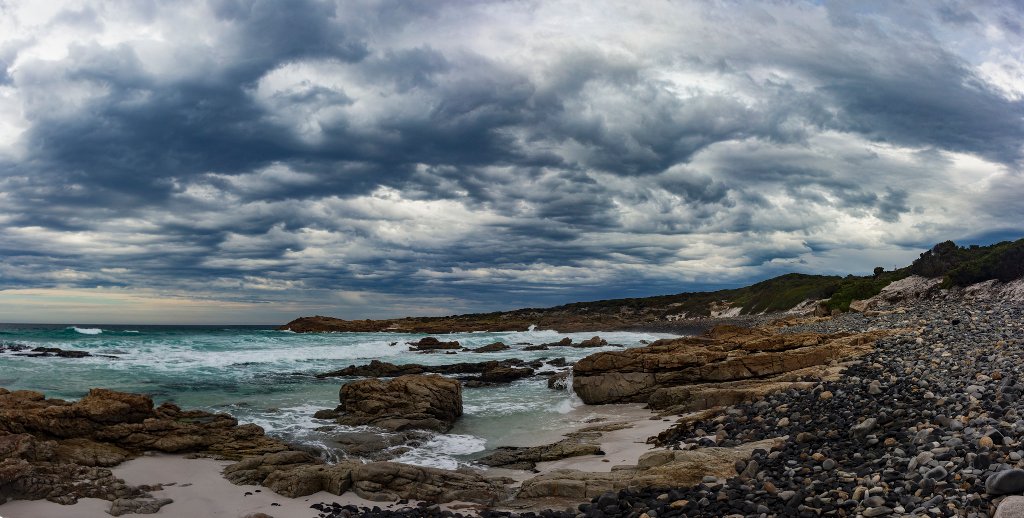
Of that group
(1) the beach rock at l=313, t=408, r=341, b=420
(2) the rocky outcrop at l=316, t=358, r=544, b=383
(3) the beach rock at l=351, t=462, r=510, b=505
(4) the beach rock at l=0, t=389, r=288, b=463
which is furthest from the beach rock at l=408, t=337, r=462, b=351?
(3) the beach rock at l=351, t=462, r=510, b=505

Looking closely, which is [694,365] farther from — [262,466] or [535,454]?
[262,466]

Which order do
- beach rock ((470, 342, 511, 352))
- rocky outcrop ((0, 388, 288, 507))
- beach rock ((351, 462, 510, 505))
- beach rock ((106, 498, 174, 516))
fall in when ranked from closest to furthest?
beach rock ((106, 498, 174, 516)), rocky outcrop ((0, 388, 288, 507)), beach rock ((351, 462, 510, 505)), beach rock ((470, 342, 511, 352))

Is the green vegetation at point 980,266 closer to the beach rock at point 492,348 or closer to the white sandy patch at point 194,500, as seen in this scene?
the beach rock at point 492,348

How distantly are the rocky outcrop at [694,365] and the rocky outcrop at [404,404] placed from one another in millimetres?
4814

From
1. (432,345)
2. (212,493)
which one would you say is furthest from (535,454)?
(432,345)

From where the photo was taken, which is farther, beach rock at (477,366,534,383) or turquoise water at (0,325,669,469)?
beach rock at (477,366,534,383)

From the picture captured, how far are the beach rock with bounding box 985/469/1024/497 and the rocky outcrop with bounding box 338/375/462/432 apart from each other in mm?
12147

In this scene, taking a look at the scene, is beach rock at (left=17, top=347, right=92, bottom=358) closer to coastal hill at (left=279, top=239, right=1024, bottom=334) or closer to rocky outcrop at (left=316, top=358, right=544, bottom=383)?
rocky outcrop at (left=316, top=358, right=544, bottom=383)

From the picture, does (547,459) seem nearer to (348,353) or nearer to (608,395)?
(608,395)

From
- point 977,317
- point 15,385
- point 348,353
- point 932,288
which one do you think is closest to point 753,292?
point 932,288

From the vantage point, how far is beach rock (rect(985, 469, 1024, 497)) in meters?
5.34

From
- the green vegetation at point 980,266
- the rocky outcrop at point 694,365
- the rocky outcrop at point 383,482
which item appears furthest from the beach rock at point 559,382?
the green vegetation at point 980,266

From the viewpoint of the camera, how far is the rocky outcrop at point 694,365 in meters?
17.6

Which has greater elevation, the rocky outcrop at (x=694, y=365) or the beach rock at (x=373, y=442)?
the rocky outcrop at (x=694, y=365)
